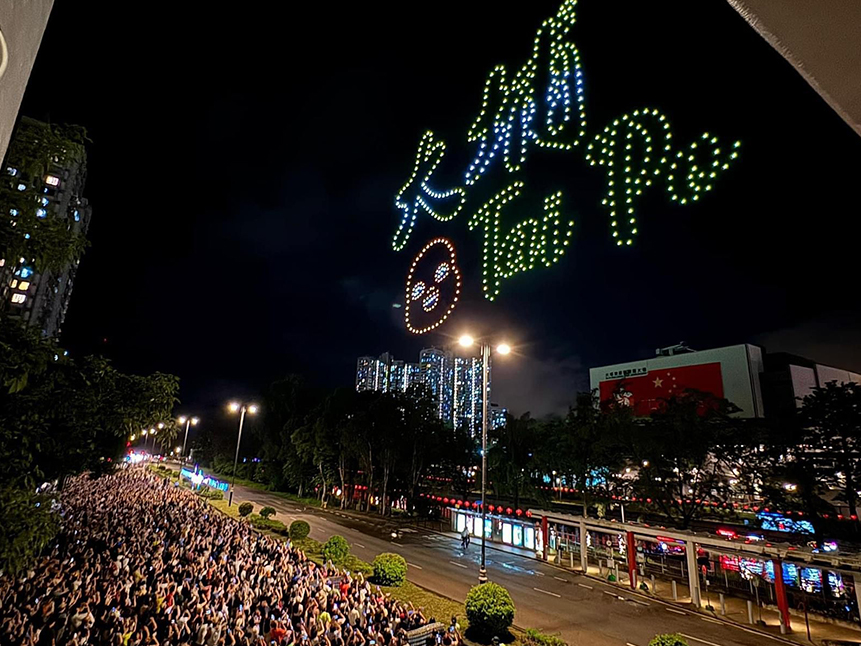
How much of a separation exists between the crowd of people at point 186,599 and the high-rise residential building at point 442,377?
156 metres

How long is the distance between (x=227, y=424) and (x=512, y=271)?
90.0 m

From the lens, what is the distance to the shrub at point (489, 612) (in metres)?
13.6

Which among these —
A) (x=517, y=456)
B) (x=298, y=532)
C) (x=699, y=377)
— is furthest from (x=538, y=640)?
(x=699, y=377)

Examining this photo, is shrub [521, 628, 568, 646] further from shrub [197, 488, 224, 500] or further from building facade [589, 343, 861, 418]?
building facade [589, 343, 861, 418]

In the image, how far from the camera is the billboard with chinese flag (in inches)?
2347

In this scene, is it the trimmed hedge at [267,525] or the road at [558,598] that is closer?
the road at [558,598]

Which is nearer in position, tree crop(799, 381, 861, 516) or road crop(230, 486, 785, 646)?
road crop(230, 486, 785, 646)

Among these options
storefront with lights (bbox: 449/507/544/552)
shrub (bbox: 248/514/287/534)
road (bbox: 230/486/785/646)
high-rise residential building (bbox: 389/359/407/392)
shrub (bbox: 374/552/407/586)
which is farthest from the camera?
high-rise residential building (bbox: 389/359/407/392)

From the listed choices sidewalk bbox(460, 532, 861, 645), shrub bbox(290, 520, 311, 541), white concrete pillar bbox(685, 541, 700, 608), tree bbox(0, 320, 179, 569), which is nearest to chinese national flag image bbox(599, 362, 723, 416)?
sidewalk bbox(460, 532, 861, 645)

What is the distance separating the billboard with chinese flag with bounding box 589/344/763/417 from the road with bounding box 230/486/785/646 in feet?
118

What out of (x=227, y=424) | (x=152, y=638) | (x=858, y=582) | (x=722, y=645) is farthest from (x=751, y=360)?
(x=227, y=424)

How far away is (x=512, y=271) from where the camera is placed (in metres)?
10.8

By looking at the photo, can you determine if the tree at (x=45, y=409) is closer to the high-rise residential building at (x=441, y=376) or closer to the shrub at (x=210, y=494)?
the shrub at (x=210, y=494)

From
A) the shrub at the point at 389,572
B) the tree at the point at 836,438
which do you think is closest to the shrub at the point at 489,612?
the shrub at the point at 389,572
